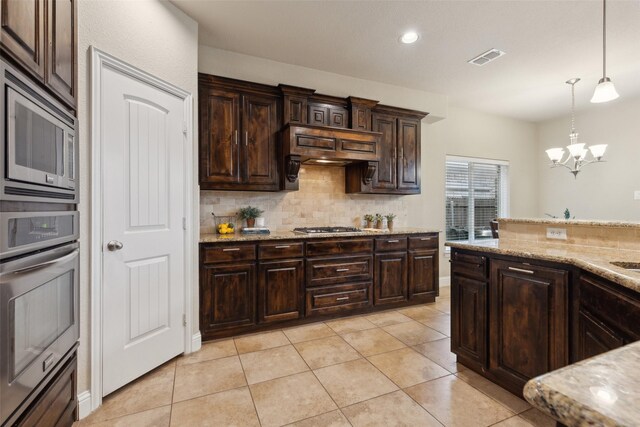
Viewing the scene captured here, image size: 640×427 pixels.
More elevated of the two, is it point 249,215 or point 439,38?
point 439,38

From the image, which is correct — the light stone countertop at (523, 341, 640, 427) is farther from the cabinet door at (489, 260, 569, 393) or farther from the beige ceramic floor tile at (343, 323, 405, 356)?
the beige ceramic floor tile at (343, 323, 405, 356)

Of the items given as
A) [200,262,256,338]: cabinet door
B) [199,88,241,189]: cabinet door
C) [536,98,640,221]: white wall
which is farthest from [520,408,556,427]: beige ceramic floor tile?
[536,98,640,221]: white wall

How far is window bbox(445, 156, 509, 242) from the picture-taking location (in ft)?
16.9

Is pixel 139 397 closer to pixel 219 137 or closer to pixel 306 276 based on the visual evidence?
pixel 306 276

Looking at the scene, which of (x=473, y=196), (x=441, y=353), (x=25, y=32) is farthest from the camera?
(x=473, y=196)

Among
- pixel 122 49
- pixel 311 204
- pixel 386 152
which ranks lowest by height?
pixel 311 204

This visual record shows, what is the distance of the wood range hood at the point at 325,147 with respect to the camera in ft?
10.5

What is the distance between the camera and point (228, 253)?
2795 millimetres

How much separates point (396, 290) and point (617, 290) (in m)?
2.41

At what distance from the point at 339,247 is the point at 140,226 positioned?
74.0 inches

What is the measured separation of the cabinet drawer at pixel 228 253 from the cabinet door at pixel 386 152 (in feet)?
5.93

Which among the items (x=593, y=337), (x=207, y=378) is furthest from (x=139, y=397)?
(x=593, y=337)

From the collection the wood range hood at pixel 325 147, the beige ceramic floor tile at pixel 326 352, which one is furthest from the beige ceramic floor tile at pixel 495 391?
the wood range hood at pixel 325 147

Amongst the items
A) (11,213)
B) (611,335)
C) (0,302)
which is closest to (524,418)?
(611,335)
